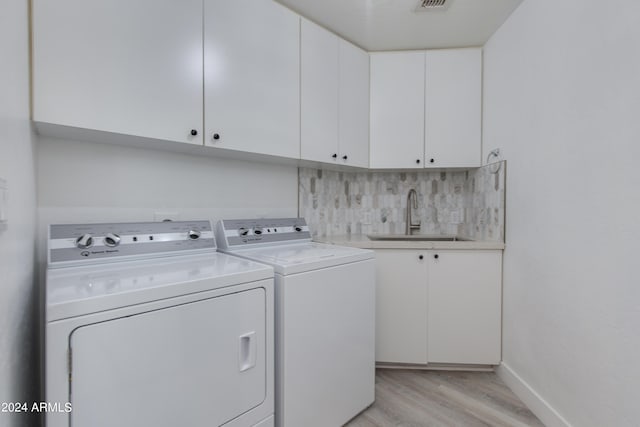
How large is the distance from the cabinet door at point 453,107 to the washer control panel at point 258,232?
3.69 feet

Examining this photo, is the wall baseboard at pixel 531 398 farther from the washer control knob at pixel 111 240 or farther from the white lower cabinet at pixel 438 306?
the washer control knob at pixel 111 240

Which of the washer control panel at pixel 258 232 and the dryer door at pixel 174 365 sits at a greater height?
the washer control panel at pixel 258 232

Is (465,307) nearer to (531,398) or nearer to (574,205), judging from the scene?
(531,398)

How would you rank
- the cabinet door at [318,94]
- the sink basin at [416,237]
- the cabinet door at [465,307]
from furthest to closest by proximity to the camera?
the sink basin at [416,237] → the cabinet door at [465,307] → the cabinet door at [318,94]

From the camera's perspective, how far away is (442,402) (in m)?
1.70

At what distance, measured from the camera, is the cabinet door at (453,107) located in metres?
2.18

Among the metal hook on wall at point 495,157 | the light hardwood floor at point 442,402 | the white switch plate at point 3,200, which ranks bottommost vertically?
the light hardwood floor at point 442,402

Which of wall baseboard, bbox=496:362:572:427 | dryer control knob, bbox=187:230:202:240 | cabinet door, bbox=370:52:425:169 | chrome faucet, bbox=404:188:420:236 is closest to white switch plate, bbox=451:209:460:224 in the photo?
chrome faucet, bbox=404:188:420:236

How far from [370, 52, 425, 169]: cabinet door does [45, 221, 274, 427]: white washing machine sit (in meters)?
1.45

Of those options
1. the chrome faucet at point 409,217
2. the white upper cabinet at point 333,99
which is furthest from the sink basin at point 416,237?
the white upper cabinet at point 333,99

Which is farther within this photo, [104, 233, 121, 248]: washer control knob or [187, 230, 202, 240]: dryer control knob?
[187, 230, 202, 240]: dryer control knob

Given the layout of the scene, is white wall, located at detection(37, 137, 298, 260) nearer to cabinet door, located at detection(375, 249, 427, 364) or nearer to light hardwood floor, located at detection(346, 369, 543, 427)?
cabinet door, located at detection(375, 249, 427, 364)

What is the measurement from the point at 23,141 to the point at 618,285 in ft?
6.94

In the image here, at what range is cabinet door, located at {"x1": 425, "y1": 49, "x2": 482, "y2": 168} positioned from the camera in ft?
7.14
